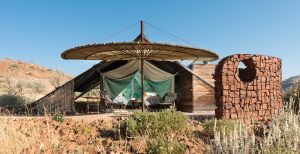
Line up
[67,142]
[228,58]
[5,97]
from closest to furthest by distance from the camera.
→ [67,142] < [228,58] < [5,97]

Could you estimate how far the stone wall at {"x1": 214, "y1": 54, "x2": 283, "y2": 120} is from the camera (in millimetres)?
10359

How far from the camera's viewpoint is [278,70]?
38.8ft

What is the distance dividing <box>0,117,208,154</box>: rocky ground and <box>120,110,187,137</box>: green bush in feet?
0.88

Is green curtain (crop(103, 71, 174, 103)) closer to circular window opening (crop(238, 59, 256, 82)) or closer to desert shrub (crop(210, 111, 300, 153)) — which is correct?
circular window opening (crop(238, 59, 256, 82))

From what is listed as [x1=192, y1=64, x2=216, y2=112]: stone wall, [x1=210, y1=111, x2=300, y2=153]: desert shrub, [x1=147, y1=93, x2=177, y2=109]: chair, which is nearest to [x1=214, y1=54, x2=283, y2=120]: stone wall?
[x1=192, y1=64, x2=216, y2=112]: stone wall

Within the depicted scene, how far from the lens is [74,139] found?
747 centimetres

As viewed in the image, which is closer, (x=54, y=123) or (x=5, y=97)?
(x=54, y=123)

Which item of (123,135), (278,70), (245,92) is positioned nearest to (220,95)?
(245,92)

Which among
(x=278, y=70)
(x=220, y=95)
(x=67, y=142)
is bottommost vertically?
(x=67, y=142)

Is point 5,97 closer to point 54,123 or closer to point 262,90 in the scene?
point 54,123

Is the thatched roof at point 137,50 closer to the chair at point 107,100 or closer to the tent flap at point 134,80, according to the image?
the chair at point 107,100

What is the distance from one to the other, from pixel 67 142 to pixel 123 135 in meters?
1.61

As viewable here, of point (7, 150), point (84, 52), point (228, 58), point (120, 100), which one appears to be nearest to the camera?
point (7, 150)

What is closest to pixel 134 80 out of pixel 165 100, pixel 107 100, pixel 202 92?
pixel 165 100
